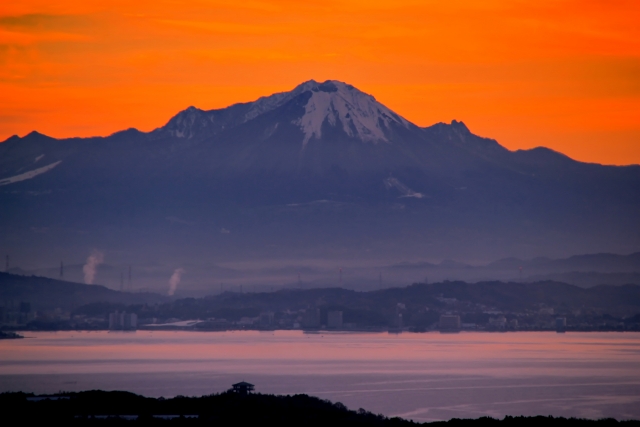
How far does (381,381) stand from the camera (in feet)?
255

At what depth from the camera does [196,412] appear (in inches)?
1879

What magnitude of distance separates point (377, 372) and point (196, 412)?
3932 cm

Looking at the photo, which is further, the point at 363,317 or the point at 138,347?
the point at 363,317

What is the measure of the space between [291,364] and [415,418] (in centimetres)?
3789

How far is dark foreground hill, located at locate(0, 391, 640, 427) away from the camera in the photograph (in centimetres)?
4403

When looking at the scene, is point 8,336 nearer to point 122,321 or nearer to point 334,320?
point 122,321

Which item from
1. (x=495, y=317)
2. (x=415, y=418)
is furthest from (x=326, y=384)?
(x=495, y=317)

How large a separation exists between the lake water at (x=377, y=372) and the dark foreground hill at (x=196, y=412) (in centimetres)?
982

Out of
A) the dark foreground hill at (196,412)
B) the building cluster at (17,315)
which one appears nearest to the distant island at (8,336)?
the building cluster at (17,315)

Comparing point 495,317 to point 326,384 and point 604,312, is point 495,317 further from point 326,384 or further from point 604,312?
point 326,384

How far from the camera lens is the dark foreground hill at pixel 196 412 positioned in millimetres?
44031

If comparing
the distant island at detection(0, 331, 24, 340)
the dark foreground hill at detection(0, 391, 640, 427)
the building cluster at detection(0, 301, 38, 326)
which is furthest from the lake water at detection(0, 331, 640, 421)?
the building cluster at detection(0, 301, 38, 326)

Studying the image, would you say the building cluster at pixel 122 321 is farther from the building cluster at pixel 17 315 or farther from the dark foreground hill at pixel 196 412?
the dark foreground hill at pixel 196 412

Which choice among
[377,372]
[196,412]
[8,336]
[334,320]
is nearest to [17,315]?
[8,336]
